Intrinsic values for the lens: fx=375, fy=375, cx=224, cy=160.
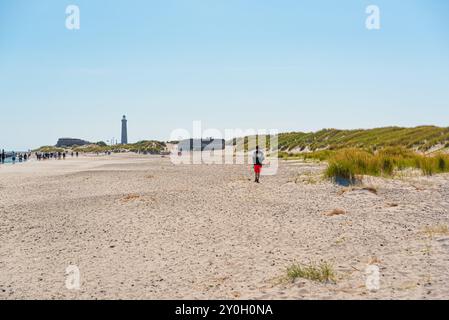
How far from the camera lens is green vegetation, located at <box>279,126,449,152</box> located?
108 ft

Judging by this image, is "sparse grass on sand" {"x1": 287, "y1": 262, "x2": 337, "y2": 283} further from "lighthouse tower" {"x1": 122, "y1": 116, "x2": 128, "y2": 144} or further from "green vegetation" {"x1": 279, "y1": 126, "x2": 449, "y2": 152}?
"lighthouse tower" {"x1": 122, "y1": 116, "x2": 128, "y2": 144}

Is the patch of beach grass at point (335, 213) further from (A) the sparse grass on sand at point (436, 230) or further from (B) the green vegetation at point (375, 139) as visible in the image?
(B) the green vegetation at point (375, 139)

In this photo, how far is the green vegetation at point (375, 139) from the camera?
3281 centimetres

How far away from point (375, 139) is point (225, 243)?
37.3 m

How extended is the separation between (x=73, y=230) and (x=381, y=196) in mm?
9470

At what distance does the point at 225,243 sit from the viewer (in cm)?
786

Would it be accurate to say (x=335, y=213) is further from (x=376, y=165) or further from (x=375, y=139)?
(x=375, y=139)

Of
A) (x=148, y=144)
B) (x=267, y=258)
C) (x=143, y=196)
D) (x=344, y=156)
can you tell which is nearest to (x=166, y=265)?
(x=267, y=258)

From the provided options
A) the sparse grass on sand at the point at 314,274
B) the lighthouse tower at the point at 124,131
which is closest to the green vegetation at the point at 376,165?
the sparse grass on sand at the point at 314,274

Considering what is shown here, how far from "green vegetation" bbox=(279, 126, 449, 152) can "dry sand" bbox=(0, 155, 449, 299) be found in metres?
20.7

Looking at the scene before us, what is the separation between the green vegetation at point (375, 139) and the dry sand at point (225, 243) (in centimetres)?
2074

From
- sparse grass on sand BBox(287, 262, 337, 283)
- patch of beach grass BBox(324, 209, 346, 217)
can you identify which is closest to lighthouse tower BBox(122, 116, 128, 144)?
patch of beach grass BBox(324, 209, 346, 217)

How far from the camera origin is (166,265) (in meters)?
6.52
